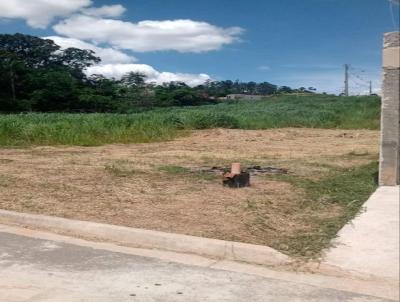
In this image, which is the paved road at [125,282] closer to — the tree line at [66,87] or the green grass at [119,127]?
the green grass at [119,127]

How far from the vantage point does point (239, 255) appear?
4996 mm

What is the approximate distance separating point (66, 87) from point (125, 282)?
63.2 m

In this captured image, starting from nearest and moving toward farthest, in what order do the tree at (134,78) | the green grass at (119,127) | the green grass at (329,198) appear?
the green grass at (329,198) → the green grass at (119,127) → the tree at (134,78)

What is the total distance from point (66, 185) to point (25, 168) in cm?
263

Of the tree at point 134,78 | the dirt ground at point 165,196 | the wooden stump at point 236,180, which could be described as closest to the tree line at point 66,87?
the tree at point 134,78

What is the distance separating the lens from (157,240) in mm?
5461

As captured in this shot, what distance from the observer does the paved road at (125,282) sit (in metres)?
4.04

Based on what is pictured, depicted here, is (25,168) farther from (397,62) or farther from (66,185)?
(397,62)

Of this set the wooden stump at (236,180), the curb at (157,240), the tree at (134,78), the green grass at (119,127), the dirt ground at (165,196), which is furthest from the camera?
the tree at (134,78)

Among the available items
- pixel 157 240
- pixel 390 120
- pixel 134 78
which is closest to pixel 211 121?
pixel 390 120

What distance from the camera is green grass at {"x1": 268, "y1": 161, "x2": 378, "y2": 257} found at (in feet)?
17.0

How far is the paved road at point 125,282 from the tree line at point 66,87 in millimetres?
57751

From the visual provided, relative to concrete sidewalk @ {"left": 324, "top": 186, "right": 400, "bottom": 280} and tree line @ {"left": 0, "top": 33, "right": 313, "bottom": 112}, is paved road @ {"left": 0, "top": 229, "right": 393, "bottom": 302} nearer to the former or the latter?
concrete sidewalk @ {"left": 324, "top": 186, "right": 400, "bottom": 280}

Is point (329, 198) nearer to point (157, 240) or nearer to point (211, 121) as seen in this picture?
point (157, 240)
